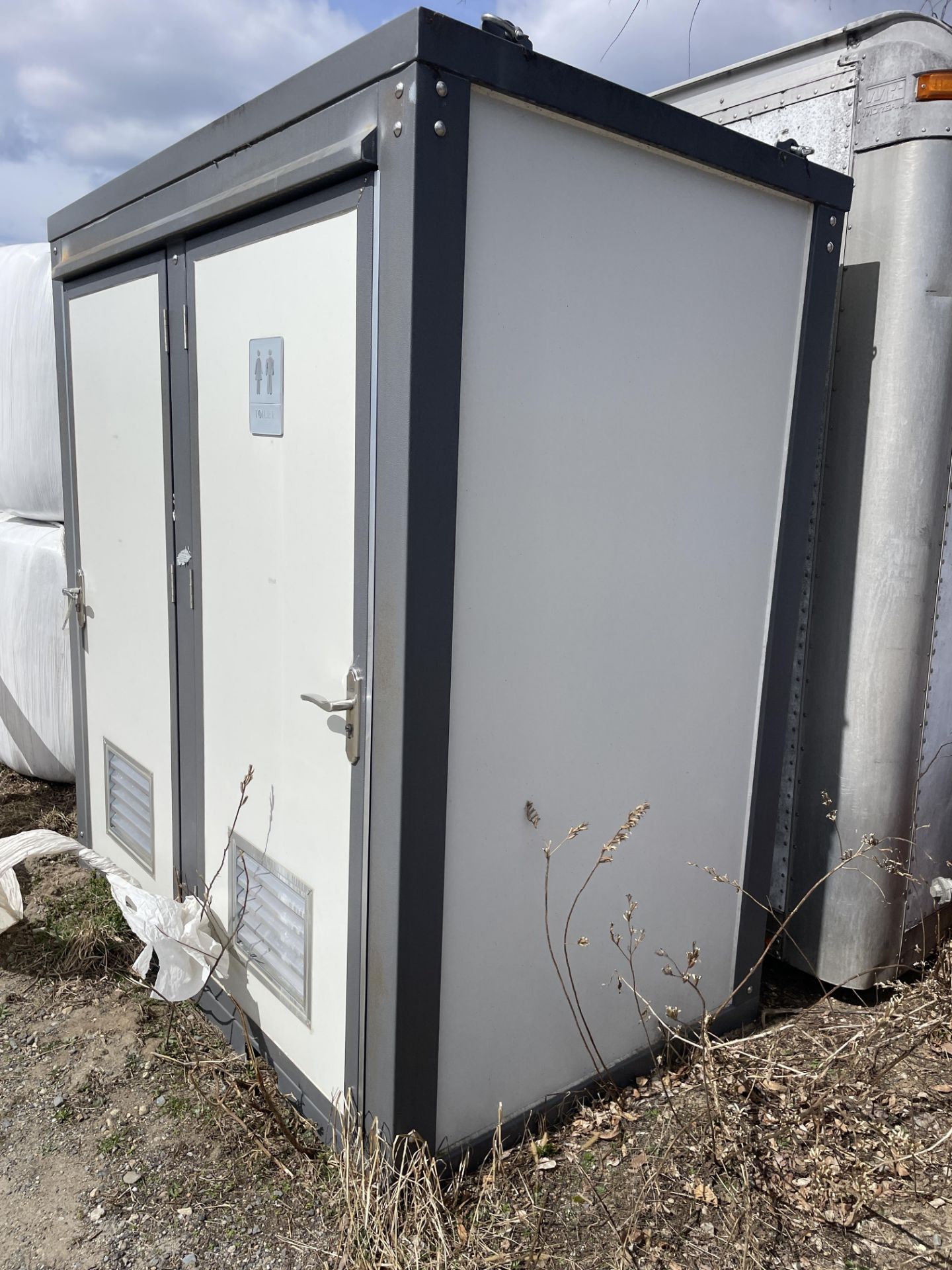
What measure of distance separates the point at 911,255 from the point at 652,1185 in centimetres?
252

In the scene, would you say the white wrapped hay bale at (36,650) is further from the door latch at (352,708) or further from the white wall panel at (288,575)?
the door latch at (352,708)

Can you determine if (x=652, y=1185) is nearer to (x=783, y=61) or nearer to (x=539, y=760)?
(x=539, y=760)

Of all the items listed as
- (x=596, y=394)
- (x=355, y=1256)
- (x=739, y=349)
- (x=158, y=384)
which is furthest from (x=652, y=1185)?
(x=158, y=384)

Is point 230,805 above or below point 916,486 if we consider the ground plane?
below

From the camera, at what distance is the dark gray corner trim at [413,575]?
1.84 meters

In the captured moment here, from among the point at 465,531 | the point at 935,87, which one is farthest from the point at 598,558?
the point at 935,87

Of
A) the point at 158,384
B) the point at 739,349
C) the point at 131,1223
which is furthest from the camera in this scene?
the point at 158,384

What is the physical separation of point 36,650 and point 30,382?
1177 mm

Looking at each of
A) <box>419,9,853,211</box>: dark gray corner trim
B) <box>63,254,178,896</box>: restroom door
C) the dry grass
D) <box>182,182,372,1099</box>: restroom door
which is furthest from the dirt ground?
<box>419,9,853,211</box>: dark gray corner trim

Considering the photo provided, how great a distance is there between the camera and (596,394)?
2.22 m

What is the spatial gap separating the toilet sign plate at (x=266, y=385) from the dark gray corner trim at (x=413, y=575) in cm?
43

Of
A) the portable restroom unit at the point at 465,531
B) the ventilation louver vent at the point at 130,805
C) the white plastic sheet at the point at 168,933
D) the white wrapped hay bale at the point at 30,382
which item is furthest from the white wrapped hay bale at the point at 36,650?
the portable restroom unit at the point at 465,531

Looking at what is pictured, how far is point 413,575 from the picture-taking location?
1937mm

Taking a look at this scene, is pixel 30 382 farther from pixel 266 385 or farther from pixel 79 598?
pixel 266 385
